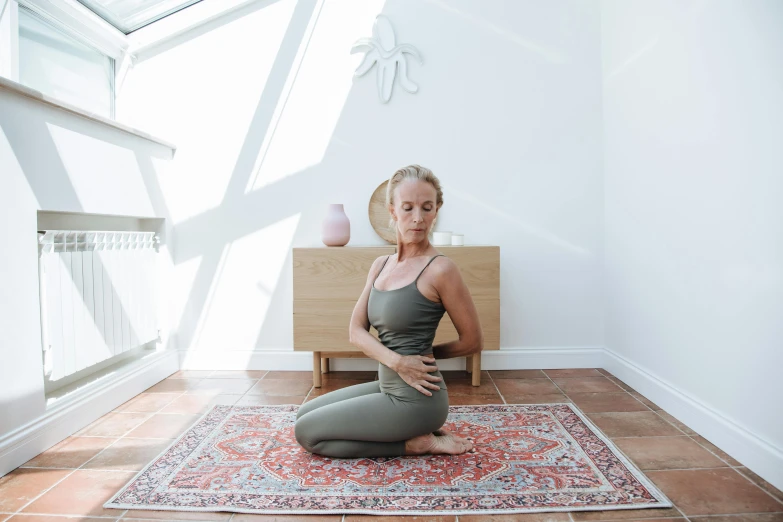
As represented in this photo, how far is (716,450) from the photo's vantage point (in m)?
2.20

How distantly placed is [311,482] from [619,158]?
102 inches

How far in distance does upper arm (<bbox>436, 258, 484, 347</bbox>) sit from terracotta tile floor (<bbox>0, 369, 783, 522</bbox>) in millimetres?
632

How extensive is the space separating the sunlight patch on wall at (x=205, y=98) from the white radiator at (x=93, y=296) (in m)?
0.47

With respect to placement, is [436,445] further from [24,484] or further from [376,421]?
[24,484]

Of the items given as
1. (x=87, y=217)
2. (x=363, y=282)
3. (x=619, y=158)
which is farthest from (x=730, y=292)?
(x=87, y=217)

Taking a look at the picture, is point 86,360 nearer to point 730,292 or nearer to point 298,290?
point 298,290

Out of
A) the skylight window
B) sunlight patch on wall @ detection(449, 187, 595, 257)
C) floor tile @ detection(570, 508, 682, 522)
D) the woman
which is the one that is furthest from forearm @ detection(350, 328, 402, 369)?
the skylight window

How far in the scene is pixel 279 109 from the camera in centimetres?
357

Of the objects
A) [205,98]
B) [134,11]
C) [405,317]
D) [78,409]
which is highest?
[134,11]

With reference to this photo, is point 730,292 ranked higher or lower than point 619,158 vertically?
lower

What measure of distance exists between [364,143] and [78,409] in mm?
2223

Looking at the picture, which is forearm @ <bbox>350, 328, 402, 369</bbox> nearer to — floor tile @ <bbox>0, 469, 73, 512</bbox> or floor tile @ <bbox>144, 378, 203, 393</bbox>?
floor tile @ <bbox>0, 469, 73, 512</bbox>

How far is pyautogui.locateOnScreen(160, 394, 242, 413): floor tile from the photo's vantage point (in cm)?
280

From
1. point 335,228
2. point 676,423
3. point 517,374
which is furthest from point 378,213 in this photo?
point 676,423
